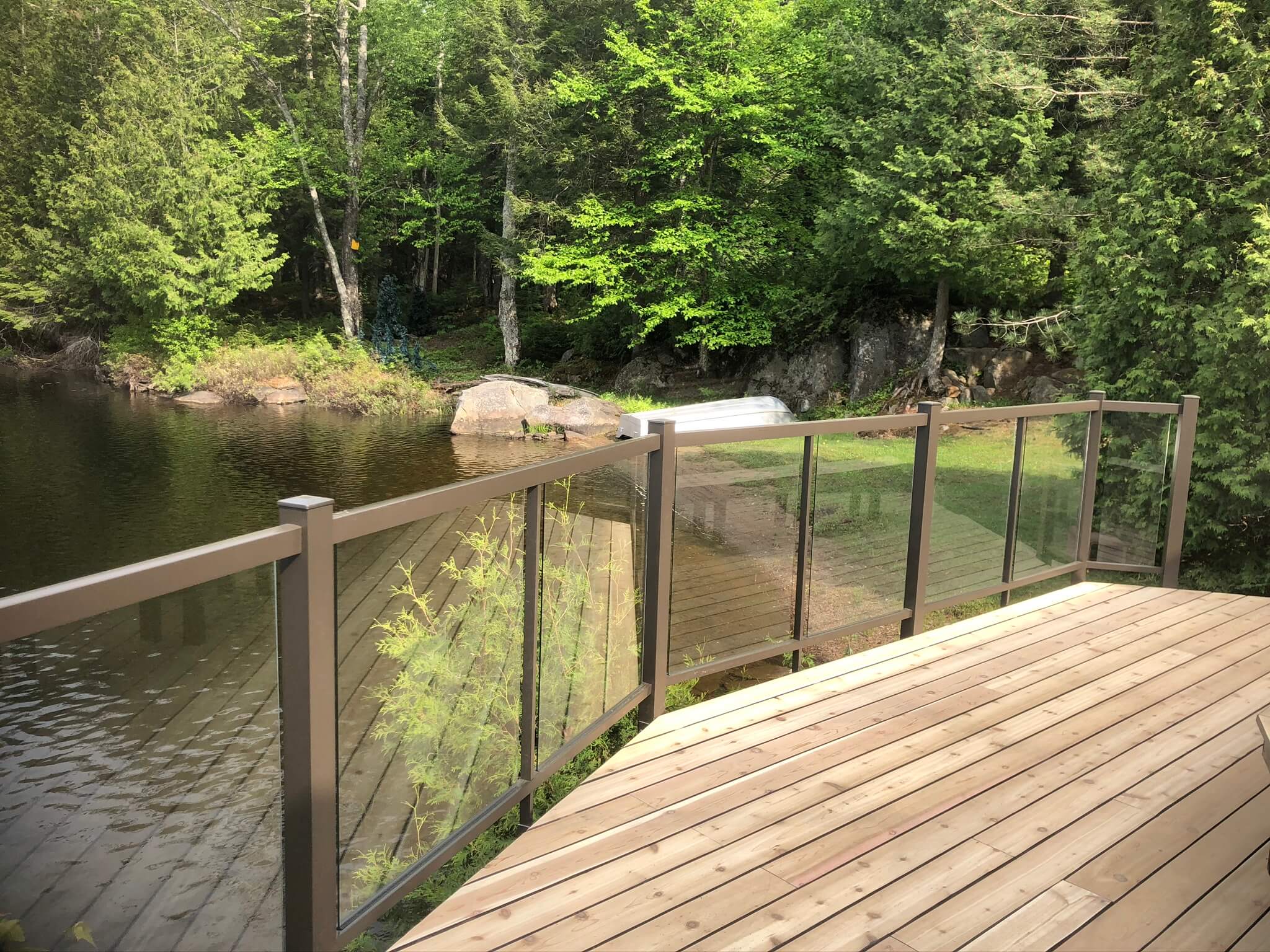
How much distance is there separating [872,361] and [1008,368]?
2.85m

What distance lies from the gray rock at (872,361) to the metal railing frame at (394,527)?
15.3 meters

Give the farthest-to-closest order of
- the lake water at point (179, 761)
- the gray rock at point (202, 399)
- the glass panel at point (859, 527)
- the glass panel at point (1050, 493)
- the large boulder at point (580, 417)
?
the gray rock at point (202, 399) → the large boulder at point (580, 417) → the glass panel at point (1050, 493) → the glass panel at point (859, 527) → the lake water at point (179, 761)

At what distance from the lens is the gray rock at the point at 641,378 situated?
976 inches

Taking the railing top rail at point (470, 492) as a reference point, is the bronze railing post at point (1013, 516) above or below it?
below

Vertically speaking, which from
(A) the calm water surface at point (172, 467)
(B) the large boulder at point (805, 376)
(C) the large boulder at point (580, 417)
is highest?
(B) the large boulder at point (805, 376)

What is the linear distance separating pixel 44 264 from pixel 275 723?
1291 inches

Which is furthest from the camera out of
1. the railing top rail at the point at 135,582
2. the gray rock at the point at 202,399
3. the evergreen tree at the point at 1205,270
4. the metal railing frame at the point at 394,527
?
the gray rock at the point at 202,399

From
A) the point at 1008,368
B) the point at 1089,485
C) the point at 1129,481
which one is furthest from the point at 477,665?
the point at 1008,368

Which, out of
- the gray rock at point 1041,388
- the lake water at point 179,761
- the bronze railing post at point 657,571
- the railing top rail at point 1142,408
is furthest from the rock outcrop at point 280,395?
the lake water at point 179,761

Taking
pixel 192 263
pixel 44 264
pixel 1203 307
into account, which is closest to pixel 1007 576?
pixel 1203 307

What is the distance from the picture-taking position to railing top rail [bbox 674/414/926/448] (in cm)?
399

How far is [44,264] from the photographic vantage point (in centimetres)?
2897

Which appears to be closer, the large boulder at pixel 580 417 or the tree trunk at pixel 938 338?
the tree trunk at pixel 938 338

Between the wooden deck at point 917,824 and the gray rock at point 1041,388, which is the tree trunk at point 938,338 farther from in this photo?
the wooden deck at point 917,824
